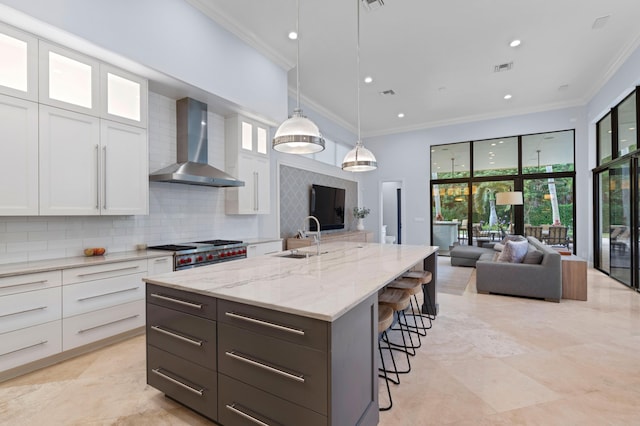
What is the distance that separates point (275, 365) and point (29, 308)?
218cm

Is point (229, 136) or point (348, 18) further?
point (229, 136)

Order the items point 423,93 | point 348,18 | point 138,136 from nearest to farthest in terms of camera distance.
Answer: point 138,136, point 348,18, point 423,93

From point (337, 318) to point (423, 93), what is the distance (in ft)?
19.6

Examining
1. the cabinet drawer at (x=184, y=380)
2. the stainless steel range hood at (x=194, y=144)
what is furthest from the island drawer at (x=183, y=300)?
the stainless steel range hood at (x=194, y=144)

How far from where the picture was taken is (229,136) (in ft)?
14.9

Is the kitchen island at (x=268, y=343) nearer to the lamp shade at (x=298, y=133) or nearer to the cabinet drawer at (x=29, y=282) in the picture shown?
the lamp shade at (x=298, y=133)

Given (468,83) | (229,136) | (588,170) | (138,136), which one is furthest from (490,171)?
(138,136)

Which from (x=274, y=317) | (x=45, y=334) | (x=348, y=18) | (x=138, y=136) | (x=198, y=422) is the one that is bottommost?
(x=198, y=422)

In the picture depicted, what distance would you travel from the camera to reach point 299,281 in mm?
1887

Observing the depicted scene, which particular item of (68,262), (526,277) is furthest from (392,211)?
(68,262)

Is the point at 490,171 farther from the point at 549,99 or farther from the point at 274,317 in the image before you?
the point at 274,317

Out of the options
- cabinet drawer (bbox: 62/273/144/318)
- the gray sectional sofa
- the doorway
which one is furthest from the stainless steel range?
the doorway

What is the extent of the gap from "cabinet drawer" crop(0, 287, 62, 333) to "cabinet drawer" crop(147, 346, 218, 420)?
1.11 m

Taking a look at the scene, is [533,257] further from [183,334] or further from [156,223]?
[156,223]
